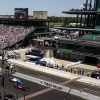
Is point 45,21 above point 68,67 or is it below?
above

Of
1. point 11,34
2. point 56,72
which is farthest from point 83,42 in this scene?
point 11,34

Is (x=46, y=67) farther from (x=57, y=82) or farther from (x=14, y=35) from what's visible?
(x=14, y=35)

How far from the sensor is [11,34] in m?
95.3

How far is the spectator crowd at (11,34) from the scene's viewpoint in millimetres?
88494

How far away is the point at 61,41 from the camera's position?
76062 mm

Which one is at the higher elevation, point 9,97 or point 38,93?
point 9,97

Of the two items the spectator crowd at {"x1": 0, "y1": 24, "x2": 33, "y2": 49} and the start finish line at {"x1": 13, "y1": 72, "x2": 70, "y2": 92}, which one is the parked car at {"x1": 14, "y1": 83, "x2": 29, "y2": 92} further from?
the spectator crowd at {"x1": 0, "y1": 24, "x2": 33, "y2": 49}

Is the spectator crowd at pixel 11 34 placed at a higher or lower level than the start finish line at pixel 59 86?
higher

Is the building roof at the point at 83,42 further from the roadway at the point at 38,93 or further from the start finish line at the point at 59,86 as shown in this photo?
the roadway at the point at 38,93

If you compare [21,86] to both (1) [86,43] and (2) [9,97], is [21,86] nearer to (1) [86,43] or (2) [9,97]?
(2) [9,97]

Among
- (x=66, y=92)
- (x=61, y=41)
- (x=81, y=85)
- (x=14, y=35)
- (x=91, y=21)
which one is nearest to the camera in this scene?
(x=66, y=92)

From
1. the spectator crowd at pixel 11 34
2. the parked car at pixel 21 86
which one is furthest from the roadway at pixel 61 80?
the spectator crowd at pixel 11 34

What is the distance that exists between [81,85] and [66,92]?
5.94 metres

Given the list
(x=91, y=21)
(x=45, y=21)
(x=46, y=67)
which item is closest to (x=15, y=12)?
(x=45, y=21)
